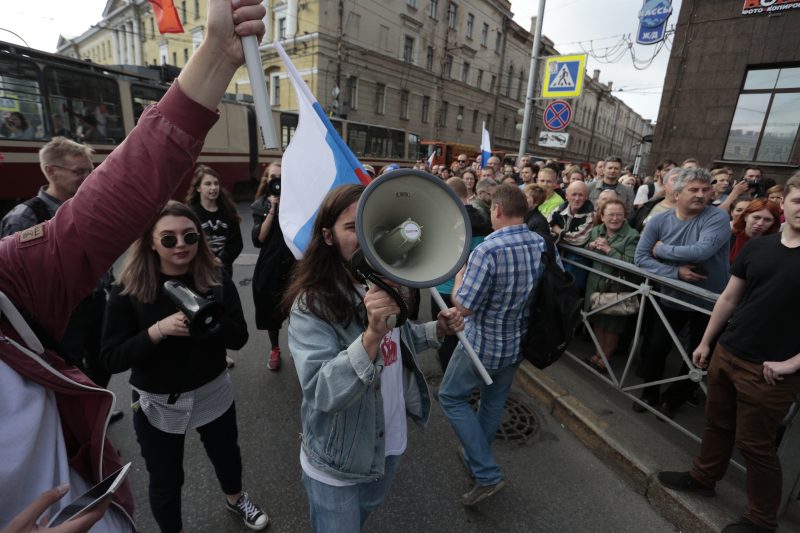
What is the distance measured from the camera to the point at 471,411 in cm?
251

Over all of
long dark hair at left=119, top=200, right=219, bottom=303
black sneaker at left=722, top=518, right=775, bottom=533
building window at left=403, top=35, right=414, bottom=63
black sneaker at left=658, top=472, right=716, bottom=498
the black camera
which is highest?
building window at left=403, top=35, right=414, bottom=63

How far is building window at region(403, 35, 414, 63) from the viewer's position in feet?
94.7

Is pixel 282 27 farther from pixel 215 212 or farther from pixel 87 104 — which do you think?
pixel 215 212

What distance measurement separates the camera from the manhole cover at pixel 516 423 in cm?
305

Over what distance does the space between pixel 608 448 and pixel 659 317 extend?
45.3 inches

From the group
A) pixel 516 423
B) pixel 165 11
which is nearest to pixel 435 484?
pixel 516 423

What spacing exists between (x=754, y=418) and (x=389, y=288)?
7.37 ft

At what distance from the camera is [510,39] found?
3731 cm

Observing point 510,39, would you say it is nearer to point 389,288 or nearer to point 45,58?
point 45,58

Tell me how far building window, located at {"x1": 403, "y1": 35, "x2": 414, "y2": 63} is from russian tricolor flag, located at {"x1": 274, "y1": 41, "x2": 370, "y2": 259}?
30.2m

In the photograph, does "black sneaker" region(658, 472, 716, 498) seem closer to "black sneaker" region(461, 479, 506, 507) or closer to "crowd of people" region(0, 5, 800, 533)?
"crowd of people" region(0, 5, 800, 533)

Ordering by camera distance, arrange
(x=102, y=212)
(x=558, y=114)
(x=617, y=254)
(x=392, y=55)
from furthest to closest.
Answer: (x=392, y=55)
(x=558, y=114)
(x=617, y=254)
(x=102, y=212)

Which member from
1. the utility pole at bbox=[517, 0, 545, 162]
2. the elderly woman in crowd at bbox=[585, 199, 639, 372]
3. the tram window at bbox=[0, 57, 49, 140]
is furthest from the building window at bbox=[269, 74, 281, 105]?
the elderly woman in crowd at bbox=[585, 199, 639, 372]

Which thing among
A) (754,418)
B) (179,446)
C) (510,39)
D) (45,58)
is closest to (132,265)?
(179,446)
